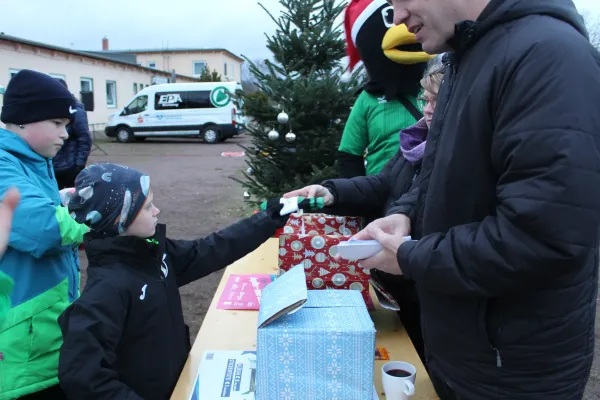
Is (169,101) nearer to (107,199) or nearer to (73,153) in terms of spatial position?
(73,153)

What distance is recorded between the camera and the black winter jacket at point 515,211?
928 millimetres

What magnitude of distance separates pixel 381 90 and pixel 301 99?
164cm

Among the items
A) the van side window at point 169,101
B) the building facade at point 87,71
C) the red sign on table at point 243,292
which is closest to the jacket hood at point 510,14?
the red sign on table at point 243,292

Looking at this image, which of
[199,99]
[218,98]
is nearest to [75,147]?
[218,98]

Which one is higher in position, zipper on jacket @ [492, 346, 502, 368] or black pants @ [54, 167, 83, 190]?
zipper on jacket @ [492, 346, 502, 368]

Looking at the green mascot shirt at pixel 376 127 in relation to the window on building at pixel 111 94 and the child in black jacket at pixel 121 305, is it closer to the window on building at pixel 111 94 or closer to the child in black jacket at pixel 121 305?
the child in black jacket at pixel 121 305

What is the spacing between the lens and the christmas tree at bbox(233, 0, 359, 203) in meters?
4.50

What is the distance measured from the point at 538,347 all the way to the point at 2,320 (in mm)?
1744

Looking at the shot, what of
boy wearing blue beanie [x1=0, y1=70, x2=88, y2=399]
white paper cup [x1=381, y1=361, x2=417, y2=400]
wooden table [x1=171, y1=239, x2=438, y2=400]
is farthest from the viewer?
boy wearing blue beanie [x1=0, y1=70, x2=88, y2=399]

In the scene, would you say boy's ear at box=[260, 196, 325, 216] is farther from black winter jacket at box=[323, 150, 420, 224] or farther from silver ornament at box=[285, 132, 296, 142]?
silver ornament at box=[285, 132, 296, 142]

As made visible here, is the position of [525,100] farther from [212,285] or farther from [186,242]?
[212,285]

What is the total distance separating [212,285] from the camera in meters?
4.95

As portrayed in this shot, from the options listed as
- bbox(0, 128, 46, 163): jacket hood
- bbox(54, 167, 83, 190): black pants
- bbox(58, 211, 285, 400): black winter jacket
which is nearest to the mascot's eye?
bbox(58, 211, 285, 400): black winter jacket

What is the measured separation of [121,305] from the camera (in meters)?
1.49
